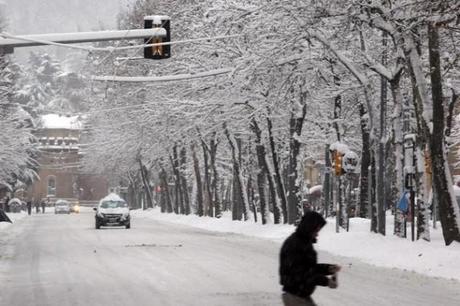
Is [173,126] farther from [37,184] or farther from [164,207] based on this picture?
[37,184]

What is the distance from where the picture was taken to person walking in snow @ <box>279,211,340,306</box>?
9125mm

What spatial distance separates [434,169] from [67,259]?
988cm

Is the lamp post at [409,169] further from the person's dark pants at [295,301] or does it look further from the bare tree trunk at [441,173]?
the person's dark pants at [295,301]

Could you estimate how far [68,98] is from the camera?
615 feet

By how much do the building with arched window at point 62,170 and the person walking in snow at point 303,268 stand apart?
5738 inches

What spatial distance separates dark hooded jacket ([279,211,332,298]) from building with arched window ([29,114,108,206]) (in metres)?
146

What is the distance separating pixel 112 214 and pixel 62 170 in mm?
121490

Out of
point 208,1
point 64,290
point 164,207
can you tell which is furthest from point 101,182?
point 64,290

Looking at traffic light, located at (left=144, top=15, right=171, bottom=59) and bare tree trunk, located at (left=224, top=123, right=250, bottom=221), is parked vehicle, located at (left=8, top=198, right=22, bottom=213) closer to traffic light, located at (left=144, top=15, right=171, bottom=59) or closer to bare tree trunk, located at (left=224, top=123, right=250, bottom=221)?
bare tree trunk, located at (left=224, top=123, right=250, bottom=221)

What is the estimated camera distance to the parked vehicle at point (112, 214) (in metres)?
53.0

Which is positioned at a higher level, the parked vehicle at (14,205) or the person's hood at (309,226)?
the parked vehicle at (14,205)

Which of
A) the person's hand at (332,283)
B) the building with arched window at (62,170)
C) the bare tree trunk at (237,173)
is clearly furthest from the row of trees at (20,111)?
the person's hand at (332,283)

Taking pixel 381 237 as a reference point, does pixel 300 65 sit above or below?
above

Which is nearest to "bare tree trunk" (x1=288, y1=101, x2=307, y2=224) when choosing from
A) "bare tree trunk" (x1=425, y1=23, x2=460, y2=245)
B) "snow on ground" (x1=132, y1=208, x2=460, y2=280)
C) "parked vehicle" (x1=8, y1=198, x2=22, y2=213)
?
"snow on ground" (x1=132, y1=208, x2=460, y2=280)
